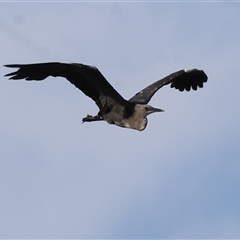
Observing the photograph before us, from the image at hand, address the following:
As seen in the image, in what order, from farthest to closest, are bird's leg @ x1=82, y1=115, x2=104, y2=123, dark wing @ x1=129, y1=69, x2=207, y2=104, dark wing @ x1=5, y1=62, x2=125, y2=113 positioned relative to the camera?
dark wing @ x1=129, y1=69, x2=207, y2=104, bird's leg @ x1=82, y1=115, x2=104, y2=123, dark wing @ x1=5, y1=62, x2=125, y2=113

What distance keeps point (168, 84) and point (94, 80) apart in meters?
3.98

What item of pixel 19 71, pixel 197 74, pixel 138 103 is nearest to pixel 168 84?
pixel 197 74

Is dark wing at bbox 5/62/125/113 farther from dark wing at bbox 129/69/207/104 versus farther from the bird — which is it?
dark wing at bbox 129/69/207/104

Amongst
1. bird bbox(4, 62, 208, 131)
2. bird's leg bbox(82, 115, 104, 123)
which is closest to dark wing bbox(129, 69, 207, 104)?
bird bbox(4, 62, 208, 131)

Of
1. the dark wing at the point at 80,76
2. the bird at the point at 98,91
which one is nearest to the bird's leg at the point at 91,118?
the bird at the point at 98,91

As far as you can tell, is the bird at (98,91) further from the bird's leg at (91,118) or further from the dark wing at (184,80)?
the dark wing at (184,80)

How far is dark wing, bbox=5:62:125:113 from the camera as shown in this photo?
20484 mm

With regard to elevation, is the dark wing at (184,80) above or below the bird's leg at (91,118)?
above

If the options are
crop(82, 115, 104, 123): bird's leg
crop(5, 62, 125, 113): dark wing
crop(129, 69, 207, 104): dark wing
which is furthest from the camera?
crop(129, 69, 207, 104): dark wing

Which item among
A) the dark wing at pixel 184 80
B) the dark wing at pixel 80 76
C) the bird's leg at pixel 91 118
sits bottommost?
the bird's leg at pixel 91 118

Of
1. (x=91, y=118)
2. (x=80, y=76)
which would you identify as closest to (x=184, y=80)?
(x=91, y=118)

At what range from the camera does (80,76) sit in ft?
69.0

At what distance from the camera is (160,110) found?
20578 millimetres

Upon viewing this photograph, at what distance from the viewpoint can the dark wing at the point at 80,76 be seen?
2048cm
